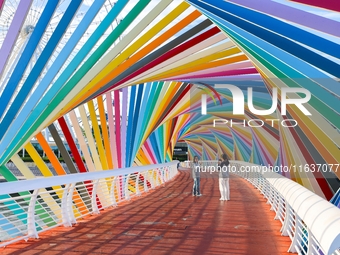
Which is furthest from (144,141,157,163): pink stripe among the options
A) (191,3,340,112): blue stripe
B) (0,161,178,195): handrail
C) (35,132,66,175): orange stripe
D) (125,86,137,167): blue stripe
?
(191,3,340,112): blue stripe

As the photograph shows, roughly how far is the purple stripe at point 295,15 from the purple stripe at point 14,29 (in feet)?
14.2

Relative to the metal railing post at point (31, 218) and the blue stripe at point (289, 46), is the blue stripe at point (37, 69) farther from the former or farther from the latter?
the metal railing post at point (31, 218)

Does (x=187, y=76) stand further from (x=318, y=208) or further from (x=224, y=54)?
(x=318, y=208)

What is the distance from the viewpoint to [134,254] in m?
6.54

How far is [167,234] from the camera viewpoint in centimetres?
823

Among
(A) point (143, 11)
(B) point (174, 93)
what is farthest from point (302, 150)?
(B) point (174, 93)

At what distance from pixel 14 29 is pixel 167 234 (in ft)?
16.9

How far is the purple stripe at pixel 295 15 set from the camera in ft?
20.1

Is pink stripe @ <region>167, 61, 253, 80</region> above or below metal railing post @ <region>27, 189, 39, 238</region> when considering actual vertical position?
above

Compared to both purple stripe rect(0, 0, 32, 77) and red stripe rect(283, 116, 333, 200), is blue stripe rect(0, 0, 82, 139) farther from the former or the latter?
red stripe rect(283, 116, 333, 200)

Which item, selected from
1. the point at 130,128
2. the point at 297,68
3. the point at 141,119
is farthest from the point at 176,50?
the point at 141,119

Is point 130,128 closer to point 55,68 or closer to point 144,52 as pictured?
point 144,52

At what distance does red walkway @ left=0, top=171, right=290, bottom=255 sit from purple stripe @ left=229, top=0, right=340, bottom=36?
3.21 meters

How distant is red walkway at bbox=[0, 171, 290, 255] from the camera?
688cm
